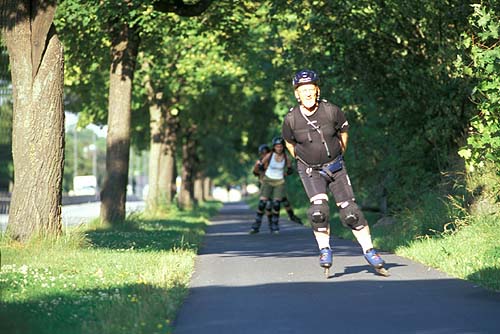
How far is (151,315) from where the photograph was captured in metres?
8.03

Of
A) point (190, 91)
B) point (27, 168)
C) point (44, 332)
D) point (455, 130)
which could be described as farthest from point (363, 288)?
point (190, 91)

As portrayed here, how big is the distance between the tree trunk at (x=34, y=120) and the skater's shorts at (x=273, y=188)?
7366 millimetres

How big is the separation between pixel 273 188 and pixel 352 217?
10.9 meters

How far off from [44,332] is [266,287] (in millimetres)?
3453

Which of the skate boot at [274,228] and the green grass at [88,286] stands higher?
the green grass at [88,286]

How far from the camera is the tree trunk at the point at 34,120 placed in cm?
1492

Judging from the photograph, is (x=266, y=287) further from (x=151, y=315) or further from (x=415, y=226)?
(x=415, y=226)

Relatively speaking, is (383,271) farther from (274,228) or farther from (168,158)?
(168,158)

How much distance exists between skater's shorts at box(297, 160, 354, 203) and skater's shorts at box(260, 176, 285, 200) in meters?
10.4

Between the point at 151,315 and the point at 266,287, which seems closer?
the point at 151,315

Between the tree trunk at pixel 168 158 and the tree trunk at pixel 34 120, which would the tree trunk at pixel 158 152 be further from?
the tree trunk at pixel 34 120

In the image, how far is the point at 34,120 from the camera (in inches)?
594

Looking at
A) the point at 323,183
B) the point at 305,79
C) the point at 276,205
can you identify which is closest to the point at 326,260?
the point at 323,183

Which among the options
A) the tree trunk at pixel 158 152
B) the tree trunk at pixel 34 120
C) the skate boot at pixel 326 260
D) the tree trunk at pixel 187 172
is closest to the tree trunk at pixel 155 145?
the tree trunk at pixel 158 152
